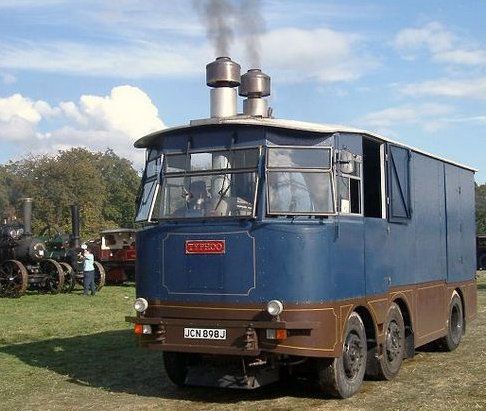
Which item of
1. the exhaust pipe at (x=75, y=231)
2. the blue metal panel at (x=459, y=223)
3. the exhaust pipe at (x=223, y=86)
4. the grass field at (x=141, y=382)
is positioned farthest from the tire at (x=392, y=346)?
the exhaust pipe at (x=75, y=231)

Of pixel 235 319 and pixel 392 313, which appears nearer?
pixel 235 319

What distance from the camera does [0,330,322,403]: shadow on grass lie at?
8.73 metres

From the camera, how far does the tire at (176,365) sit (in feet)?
29.6

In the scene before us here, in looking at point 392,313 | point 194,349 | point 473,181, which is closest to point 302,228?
point 194,349

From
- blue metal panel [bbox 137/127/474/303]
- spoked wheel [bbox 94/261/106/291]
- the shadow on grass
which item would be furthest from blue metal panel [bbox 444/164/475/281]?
spoked wheel [bbox 94/261/106/291]

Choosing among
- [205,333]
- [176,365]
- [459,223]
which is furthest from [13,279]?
[205,333]

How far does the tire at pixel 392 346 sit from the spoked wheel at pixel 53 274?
1799 centimetres

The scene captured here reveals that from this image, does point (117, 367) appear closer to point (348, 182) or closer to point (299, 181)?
point (299, 181)

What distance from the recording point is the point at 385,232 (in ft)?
30.8

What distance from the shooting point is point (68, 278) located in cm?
2691

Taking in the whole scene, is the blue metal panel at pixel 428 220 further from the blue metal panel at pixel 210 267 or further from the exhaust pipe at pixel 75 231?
the exhaust pipe at pixel 75 231

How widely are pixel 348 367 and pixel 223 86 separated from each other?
164 inches

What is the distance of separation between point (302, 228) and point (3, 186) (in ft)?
226

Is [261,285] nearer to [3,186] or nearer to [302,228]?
[302,228]
